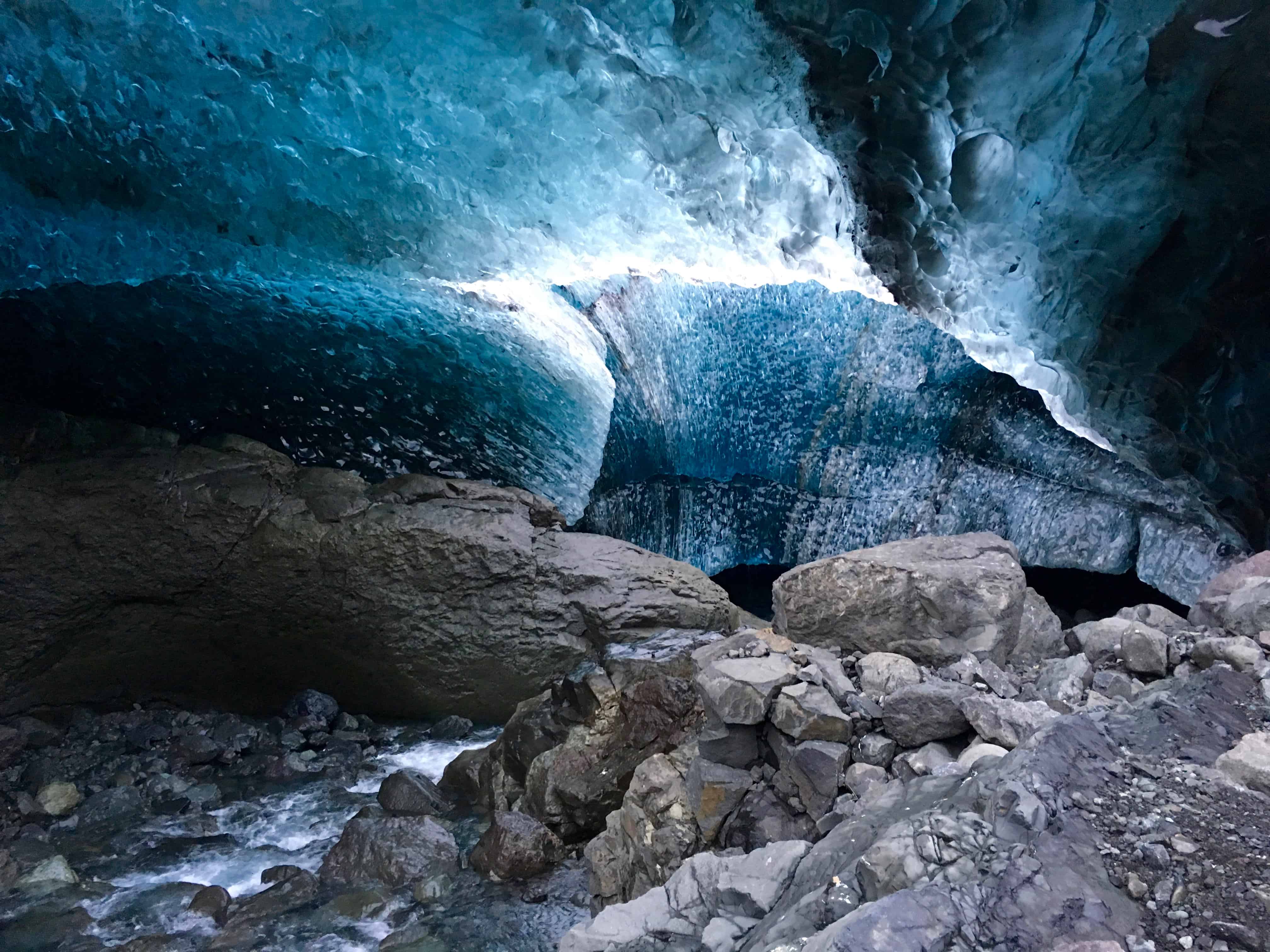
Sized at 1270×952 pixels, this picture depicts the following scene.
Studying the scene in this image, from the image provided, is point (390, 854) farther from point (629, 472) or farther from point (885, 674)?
point (629, 472)

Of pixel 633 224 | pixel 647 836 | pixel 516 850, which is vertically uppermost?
pixel 633 224

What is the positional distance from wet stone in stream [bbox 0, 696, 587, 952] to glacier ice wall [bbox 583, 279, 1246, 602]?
2689 millimetres

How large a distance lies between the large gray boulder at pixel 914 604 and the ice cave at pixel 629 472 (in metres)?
0.02

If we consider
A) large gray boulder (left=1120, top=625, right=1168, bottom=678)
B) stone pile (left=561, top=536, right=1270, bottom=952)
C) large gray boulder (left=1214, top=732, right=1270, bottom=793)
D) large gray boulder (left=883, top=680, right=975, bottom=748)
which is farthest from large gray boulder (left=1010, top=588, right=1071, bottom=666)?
large gray boulder (left=1214, top=732, right=1270, bottom=793)

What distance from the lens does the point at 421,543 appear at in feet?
18.3

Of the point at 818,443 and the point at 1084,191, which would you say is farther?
the point at 818,443

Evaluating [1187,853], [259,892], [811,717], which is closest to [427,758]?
[259,892]

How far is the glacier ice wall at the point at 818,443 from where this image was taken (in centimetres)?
594

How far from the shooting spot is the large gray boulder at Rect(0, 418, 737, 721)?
536 cm


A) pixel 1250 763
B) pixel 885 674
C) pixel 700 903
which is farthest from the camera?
pixel 885 674

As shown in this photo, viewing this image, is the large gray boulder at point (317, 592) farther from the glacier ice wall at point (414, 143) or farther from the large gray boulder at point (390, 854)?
the large gray boulder at point (390, 854)

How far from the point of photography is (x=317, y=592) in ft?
18.3

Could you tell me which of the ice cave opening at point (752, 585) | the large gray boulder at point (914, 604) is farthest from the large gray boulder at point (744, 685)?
the ice cave opening at point (752, 585)

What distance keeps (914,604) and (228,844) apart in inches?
137
